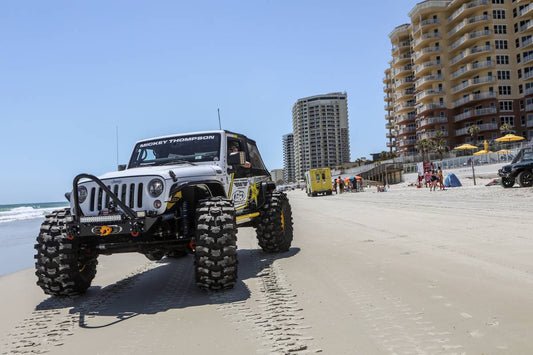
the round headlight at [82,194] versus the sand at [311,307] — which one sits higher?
the round headlight at [82,194]

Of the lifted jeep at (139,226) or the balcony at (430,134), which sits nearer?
the lifted jeep at (139,226)

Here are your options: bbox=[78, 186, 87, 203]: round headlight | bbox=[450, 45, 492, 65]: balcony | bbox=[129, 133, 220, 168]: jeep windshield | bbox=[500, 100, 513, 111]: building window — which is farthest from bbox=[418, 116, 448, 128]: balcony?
bbox=[78, 186, 87, 203]: round headlight

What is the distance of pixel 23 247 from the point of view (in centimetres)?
1378

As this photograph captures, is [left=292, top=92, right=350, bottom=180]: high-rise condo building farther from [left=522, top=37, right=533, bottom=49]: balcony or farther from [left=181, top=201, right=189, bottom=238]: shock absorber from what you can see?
[left=181, top=201, right=189, bottom=238]: shock absorber

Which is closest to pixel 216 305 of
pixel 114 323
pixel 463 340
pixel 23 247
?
pixel 114 323

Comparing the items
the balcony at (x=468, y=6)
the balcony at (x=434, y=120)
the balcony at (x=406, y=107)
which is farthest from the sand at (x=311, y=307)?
the balcony at (x=406, y=107)

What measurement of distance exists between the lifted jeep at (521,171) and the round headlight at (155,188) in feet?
67.1

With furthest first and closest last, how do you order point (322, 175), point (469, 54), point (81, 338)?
1. point (469, 54)
2. point (322, 175)
3. point (81, 338)

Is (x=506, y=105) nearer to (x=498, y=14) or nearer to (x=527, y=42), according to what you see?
(x=527, y=42)

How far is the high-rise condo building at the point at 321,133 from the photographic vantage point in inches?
6658

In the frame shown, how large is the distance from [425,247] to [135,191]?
195 inches

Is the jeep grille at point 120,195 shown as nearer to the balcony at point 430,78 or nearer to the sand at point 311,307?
the sand at point 311,307

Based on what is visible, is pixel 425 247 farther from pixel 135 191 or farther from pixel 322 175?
pixel 322 175

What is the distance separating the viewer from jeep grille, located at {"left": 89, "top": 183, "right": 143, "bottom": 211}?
15.3 ft
